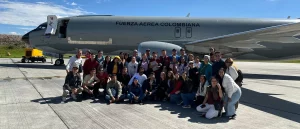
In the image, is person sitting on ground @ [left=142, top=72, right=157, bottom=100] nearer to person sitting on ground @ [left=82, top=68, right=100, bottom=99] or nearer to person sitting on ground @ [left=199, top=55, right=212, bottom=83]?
person sitting on ground @ [left=199, top=55, right=212, bottom=83]

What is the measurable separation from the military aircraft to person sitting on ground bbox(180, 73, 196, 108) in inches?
296

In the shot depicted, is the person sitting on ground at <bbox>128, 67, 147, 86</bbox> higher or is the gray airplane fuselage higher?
the gray airplane fuselage

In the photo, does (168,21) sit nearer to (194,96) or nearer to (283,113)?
(194,96)

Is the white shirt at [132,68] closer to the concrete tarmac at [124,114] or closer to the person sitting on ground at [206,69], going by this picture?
the concrete tarmac at [124,114]

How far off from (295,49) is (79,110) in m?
15.4

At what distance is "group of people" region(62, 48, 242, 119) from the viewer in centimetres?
708

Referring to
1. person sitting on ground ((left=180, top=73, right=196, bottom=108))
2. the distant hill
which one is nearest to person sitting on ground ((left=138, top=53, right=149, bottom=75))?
person sitting on ground ((left=180, top=73, right=196, bottom=108))

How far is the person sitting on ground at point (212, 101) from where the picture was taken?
22.5 ft

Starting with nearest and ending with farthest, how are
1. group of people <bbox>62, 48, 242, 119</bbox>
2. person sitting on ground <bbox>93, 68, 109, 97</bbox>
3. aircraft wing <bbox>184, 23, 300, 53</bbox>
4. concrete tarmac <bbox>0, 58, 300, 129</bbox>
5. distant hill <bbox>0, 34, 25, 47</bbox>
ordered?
concrete tarmac <bbox>0, 58, 300, 129</bbox>
group of people <bbox>62, 48, 242, 119</bbox>
person sitting on ground <bbox>93, 68, 109, 97</bbox>
aircraft wing <bbox>184, 23, 300, 53</bbox>
distant hill <bbox>0, 34, 25, 47</bbox>

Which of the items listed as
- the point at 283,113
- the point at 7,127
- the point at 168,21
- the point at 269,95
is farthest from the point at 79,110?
the point at 168,21

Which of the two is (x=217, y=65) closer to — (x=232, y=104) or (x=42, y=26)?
(x=232, y=104)

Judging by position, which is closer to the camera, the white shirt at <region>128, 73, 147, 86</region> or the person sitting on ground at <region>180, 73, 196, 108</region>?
the person sitting on ground at <region>180, 73, 196, 108</region>

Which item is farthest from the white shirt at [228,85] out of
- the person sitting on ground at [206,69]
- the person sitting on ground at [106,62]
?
the person sitting on ground at [106,62]

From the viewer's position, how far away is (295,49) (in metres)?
17.0
